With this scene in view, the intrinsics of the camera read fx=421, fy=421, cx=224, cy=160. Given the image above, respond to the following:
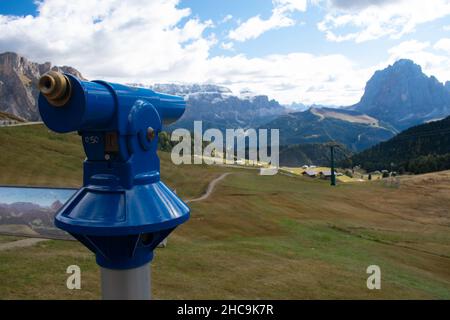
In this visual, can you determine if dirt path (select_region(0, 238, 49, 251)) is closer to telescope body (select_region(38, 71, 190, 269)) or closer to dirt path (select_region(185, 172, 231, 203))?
telescope body (select_region(38, 71, 190, 269))

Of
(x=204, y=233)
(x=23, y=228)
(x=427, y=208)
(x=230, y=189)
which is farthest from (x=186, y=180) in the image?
(x=23, y=228)

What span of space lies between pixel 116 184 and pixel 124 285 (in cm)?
80

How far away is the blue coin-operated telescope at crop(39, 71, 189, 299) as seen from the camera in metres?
3.04

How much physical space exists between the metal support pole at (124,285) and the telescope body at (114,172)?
0.05 meters

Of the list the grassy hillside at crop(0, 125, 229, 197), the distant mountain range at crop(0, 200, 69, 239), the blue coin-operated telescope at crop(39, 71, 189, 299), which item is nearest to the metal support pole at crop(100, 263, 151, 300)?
the blue coin-operated telescope at crop(39, 71, 189, 299)

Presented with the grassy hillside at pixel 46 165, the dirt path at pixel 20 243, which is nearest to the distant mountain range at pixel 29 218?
the dirt path at pixel 20 243

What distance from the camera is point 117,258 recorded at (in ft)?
10.8

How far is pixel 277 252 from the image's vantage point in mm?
16406

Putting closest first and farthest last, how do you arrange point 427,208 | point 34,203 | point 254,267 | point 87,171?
1. point 87,171
2. point 254,267
3. point 34,203
4. point 427,208

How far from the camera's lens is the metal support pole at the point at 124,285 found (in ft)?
10.8

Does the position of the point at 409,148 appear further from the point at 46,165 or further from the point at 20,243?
the point at 20,243

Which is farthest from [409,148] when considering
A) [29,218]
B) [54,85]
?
[54,85]

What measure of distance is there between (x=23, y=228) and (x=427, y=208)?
41.7 metres
